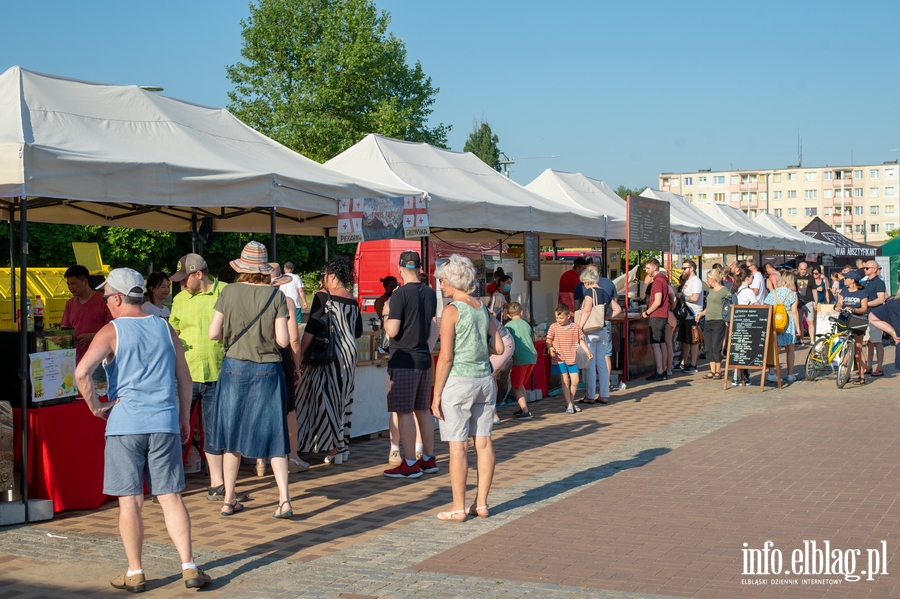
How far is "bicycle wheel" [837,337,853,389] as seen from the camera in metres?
14.2

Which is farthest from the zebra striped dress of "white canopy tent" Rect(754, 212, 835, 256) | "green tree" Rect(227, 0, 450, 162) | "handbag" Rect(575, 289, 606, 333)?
"green tree" Rect(227, 0, 450, 162)

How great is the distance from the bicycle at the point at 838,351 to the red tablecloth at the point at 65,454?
1104 centimetres

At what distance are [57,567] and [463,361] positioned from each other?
279 centimetres

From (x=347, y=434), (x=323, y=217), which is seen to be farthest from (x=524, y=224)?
(x=347, y=434)

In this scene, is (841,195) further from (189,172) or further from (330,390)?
(189,172)

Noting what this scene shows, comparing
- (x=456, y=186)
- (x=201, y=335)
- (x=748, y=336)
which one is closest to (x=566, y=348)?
(x=456, y=186)

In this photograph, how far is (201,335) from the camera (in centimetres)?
725

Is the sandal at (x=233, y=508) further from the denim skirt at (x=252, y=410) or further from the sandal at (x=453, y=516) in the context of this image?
the sandal at (x=453, y=516)

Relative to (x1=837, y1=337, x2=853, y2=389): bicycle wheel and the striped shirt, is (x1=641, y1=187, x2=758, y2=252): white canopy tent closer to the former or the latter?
(x1=837, y1=337, x2=853, y2=389): bicycle wheel

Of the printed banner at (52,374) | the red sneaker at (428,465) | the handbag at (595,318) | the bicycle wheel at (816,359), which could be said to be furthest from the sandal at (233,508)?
the bicycle wheel at (816,359)

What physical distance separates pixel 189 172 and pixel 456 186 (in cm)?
531

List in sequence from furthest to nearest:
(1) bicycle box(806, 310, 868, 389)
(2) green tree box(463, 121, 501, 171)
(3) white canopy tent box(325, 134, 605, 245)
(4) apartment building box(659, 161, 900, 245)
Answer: (4) apartment building box(659, 161, 900, 245)
(2) green tree box(463, 121, 501, 171)
(1) bicycle box(806, 310, 868, 389)
(3) white canopy tent box(325, 134, 605, 245)

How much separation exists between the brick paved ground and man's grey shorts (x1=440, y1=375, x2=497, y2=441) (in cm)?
64

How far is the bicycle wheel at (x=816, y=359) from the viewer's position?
15180 mm
